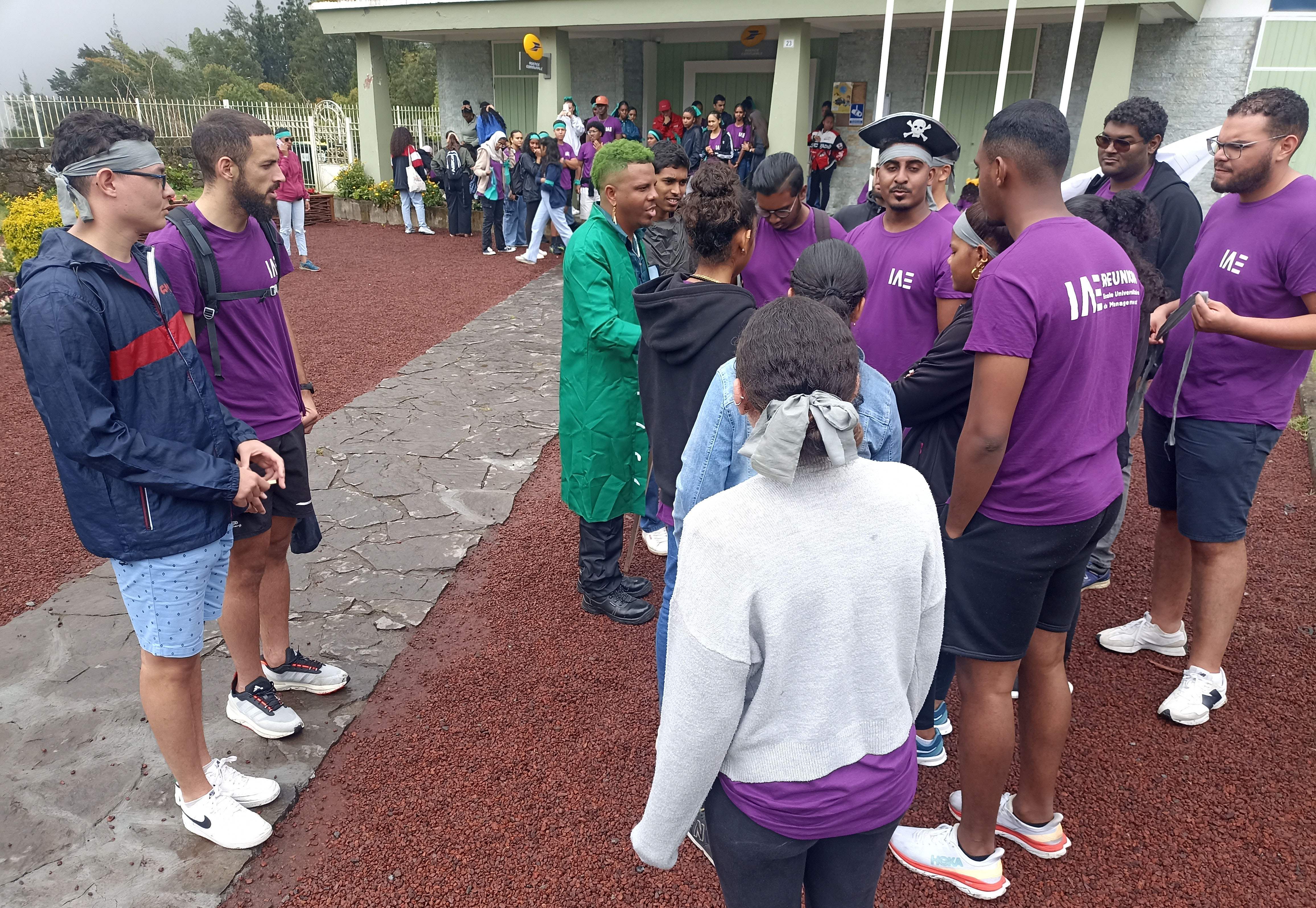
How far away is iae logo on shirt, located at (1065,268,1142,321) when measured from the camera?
6.54ft

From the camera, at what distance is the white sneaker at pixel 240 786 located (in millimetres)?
2672

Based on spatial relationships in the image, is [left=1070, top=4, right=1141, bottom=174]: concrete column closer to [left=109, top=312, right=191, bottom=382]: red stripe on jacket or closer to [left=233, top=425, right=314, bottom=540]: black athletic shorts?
[left=233, top=425, right=314, bottom=540]: black athletic shorts

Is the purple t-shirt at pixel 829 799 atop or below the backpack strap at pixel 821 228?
below

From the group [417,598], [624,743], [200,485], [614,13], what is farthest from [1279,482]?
[614,13]

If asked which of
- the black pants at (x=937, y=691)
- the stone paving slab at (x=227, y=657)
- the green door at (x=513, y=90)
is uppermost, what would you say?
the green door at (x=513, y=90)

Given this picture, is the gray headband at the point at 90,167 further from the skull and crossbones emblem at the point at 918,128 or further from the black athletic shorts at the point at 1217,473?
the black athletic shorts at the point at 1217,473

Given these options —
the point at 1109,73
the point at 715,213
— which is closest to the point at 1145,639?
the point at 715,213

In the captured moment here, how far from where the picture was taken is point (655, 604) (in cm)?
410

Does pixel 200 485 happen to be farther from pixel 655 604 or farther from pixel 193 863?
pixel 655 604

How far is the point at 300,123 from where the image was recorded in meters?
17.2

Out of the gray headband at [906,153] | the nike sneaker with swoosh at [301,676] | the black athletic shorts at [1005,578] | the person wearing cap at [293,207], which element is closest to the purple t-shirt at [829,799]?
the black athletic shorts at [1005,578]

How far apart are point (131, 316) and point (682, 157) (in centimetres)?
251

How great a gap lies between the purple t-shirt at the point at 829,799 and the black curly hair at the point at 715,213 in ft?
5.46

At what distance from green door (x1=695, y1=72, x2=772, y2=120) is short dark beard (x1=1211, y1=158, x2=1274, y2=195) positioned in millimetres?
14389
